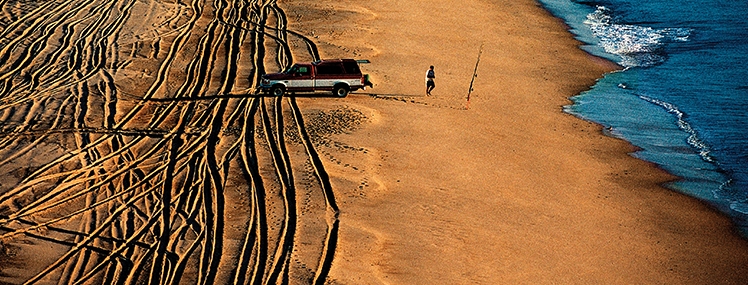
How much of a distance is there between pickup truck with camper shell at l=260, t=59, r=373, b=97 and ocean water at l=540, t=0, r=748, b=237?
771cm

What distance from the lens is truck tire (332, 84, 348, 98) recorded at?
28844 mm

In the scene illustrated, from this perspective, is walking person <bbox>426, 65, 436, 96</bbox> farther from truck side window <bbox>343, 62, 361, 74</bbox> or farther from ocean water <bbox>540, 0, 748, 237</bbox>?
ocean water <bbox>540, 0, 748, 237</bbox>

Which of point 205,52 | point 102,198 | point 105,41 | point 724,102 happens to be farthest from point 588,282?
point 105,41

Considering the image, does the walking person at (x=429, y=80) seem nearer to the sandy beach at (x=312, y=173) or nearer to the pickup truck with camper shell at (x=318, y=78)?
the sandy beach at (x=312, y=173)

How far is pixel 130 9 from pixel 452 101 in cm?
1688

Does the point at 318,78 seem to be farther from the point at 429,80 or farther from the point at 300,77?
the point at 429,80

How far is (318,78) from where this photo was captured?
94.1 ft

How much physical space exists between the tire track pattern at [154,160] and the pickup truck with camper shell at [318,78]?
0.61 m

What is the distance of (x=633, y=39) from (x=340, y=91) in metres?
19.2

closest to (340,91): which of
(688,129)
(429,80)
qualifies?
(429,80)

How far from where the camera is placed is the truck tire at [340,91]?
2884 cm

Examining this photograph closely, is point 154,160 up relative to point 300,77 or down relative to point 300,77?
A: down

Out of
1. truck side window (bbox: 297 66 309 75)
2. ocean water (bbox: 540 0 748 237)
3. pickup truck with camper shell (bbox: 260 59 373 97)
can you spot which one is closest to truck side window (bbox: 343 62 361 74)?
pickup truck with camper shell (bbox: 260 59 373 97)

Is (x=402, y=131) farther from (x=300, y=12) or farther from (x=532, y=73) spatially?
(x=300, y=12)
